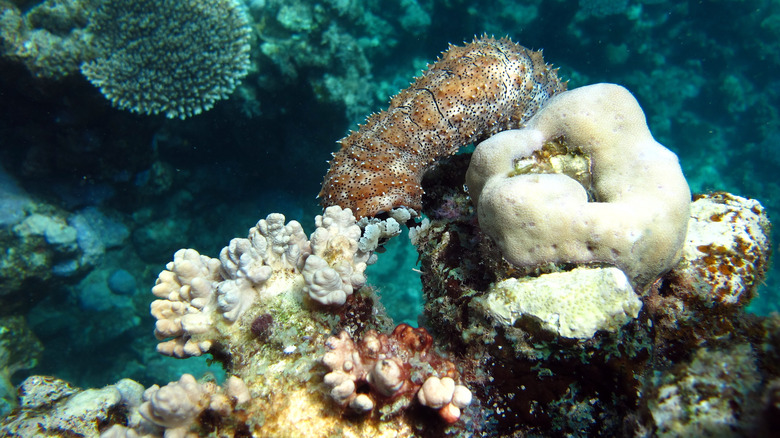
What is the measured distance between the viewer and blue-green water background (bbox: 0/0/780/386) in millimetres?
7500

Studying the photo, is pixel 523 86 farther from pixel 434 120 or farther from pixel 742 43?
pixel 742 43

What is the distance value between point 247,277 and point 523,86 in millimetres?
2876

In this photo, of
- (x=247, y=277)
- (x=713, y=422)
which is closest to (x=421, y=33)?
(x=247, y=277)

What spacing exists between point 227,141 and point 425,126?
7.56m

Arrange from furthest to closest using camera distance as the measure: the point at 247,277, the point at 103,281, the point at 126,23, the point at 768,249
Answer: the point at 103,281 < the point at 126,23 < the point at 768,249 < the point at 247,277

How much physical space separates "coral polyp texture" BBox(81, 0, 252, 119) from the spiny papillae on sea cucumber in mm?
4972

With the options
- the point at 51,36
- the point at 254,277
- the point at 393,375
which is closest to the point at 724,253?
the point at 393,375

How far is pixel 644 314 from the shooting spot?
2266mm

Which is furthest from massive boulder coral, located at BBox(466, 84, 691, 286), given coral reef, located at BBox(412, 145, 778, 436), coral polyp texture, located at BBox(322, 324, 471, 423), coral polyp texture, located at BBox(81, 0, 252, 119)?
coral polyp texture, located at BBox(81, 0, 252, 119)

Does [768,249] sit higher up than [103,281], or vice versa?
[768,249]

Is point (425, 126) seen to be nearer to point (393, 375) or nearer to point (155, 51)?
point (393, 375)

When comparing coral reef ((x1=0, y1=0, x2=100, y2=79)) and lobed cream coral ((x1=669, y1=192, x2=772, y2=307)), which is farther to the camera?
coral reef ((x1=0, y1=0, x2=100, y2=79))

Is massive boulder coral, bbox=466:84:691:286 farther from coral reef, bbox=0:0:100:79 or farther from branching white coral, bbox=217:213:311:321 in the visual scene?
coral reef, bbox=0:0:100:79

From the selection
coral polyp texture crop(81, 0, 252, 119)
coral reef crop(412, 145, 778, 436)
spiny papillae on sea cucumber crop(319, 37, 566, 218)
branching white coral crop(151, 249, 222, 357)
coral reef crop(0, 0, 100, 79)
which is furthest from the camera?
coral polyp texture crop(81, 0, 252, 119)
